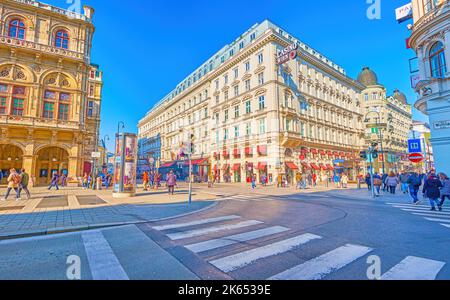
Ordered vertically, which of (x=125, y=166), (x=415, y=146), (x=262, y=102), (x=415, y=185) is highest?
(x=262, y=102)

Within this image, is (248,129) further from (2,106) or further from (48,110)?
(2,106)

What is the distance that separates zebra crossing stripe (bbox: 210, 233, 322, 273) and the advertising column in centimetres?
1227

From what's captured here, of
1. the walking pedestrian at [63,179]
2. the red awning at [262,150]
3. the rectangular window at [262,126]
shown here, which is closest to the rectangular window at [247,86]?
the rectangular window at [262,126]

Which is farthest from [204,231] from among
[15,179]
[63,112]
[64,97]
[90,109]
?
[90,109]

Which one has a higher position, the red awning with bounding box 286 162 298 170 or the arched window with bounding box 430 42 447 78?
the arched window with bounding box 430 42 447 78

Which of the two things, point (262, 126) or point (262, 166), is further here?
point (262, 126)

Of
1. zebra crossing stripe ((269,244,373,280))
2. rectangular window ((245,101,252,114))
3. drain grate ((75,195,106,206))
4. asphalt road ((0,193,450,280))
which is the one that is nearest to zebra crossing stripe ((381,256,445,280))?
asphalt road ((0,193,450,280))

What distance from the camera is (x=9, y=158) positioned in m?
23.3

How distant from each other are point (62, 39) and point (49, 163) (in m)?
14.8

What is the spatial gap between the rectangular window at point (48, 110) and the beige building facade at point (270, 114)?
2427cm

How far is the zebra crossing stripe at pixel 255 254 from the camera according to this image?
3.88m

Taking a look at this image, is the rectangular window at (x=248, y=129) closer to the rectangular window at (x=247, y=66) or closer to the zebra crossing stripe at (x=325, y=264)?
the rectangular window at (x=247, y=66)

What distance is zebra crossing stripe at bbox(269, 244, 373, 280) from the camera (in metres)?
3.41

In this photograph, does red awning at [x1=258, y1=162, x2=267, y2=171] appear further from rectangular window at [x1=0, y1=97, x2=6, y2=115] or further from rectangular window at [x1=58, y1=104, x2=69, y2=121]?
rectangular window at [x1=0, y1=97, x2=6, y2=115]
